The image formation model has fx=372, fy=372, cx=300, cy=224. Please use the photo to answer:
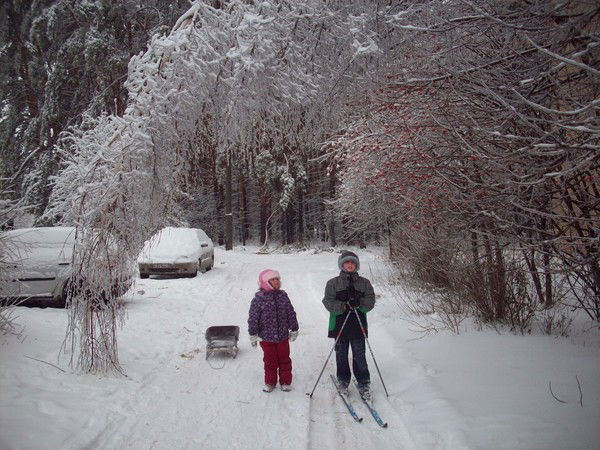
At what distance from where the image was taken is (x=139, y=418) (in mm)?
3879

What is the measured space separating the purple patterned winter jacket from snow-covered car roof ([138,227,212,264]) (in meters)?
8.22

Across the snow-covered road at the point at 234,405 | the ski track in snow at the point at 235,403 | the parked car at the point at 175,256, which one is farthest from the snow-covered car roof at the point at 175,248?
the ski track in snow at the point at 235,403

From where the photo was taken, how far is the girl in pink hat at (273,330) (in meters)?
4.69

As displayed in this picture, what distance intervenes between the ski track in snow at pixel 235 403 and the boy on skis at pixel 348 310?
36 cm

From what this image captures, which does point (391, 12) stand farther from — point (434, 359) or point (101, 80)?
point (101, 80)

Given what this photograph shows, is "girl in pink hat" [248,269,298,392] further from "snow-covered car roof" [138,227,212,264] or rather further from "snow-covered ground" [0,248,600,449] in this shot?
"snow-covered car roof" [138,227,212,264]

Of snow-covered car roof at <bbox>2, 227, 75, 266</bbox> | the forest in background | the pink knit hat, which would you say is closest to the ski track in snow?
the forest in background

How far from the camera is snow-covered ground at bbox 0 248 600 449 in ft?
11.0

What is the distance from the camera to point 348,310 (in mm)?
4680

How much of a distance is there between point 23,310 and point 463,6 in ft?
27.3

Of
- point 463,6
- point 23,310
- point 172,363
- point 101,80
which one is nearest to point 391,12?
point 463,6

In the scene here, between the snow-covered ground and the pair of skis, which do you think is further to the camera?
the pair of skis

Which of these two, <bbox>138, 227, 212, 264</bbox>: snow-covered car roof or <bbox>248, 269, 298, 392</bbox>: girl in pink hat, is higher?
<bbox>138, 227, 212, 264</bbox>: snow-covered car roof

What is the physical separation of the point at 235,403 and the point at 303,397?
80 centimetres
